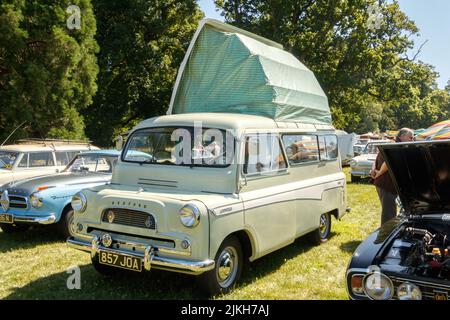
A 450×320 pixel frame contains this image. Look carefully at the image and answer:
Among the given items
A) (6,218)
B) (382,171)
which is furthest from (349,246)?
(6,218)

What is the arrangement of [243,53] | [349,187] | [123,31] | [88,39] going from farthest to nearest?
[123,31] → [88,39] → [349,187] → [243,53]

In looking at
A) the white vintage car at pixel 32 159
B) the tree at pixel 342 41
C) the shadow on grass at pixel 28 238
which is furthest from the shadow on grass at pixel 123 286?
the tree at pixel 342 41

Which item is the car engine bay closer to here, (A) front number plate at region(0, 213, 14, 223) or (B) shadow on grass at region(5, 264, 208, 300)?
(B) shadow on grass at region(5, 264, 208, 300)

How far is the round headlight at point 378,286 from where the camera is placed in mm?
3365

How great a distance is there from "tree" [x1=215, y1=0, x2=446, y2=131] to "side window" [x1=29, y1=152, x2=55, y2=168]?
53.2 feet

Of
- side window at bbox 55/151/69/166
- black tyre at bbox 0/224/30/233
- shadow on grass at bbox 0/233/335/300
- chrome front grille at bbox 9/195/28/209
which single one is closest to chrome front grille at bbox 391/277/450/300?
shadow on grass at bbox 0/233/335/300

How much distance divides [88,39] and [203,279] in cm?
1579

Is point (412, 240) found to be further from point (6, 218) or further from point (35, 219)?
point (6, 218)

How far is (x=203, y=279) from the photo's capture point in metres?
4.66

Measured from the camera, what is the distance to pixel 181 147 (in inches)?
217

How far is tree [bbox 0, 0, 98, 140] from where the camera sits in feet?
49.5

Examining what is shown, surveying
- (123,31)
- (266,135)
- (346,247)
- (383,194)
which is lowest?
(346,247)

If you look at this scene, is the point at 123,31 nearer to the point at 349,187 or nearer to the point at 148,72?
the point at 148,72
